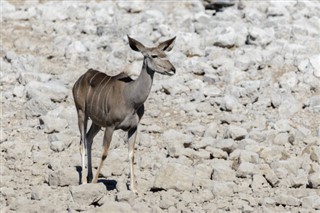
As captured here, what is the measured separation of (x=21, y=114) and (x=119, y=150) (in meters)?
2.69

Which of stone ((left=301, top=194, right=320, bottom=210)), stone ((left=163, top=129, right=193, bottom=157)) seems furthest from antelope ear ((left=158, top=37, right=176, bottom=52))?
stone ((left=301, top=194, right=320, bottom=210))

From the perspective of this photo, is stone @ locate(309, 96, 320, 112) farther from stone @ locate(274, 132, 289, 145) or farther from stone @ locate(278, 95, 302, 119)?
stone @ locate(274, 132, 289, 145)

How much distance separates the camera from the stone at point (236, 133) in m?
12.1

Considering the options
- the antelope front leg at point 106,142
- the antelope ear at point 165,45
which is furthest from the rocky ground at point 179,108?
the antelope ear at point 165,45

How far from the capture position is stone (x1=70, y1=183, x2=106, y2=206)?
9734mm

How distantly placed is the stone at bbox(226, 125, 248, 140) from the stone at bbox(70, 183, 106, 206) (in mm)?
2980

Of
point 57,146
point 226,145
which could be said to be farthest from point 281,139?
point 57,146

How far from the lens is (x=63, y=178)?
34.8ft

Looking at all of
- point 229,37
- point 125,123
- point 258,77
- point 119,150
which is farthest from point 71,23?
point 125,123

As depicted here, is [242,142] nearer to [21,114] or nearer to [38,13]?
[21,114]

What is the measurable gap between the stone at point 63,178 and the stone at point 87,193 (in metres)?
0.83

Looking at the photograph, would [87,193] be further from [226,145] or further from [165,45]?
A: [226,145]

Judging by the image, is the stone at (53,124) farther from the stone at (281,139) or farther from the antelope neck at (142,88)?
the stone at (281,139)

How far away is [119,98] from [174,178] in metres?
1.24
